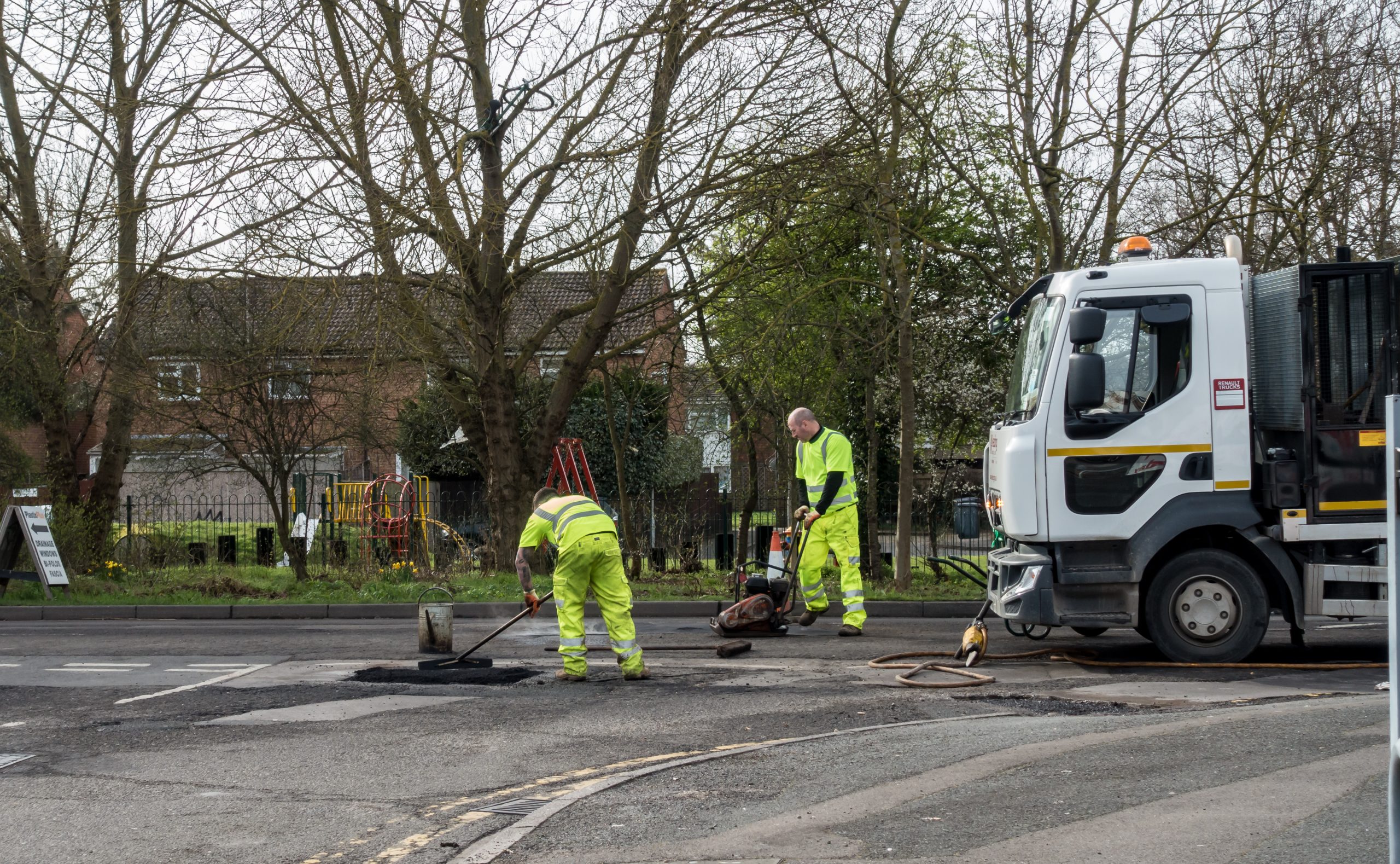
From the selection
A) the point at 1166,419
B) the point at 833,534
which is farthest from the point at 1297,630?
the point at 833,534

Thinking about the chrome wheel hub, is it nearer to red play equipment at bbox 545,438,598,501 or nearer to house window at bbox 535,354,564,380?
house window at bbox 535,354,564,380

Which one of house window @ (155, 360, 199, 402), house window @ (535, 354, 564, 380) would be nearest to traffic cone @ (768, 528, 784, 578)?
house window @ (535, 354, 564, 380)

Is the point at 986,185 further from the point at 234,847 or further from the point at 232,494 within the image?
the point at 234,847

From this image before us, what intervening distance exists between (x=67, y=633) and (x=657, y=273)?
26.1 feet

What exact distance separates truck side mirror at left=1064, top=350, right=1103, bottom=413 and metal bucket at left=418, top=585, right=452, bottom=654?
198 inches

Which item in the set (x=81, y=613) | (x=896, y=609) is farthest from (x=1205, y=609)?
(x=81, y=613)

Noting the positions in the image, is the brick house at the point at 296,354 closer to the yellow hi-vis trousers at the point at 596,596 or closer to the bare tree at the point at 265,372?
the bare tree at the point at 265,372

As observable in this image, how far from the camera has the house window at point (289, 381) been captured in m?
15.1

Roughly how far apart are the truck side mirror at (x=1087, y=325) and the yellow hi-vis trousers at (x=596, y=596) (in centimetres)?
345

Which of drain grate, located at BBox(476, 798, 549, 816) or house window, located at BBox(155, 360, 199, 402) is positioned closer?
drain grate, located at BBox(476, 798, 549, 816)

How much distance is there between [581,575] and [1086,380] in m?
3.72

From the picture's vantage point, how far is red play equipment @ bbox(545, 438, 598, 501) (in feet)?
61.8

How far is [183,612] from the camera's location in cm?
1384

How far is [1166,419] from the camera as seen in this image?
8.63m
